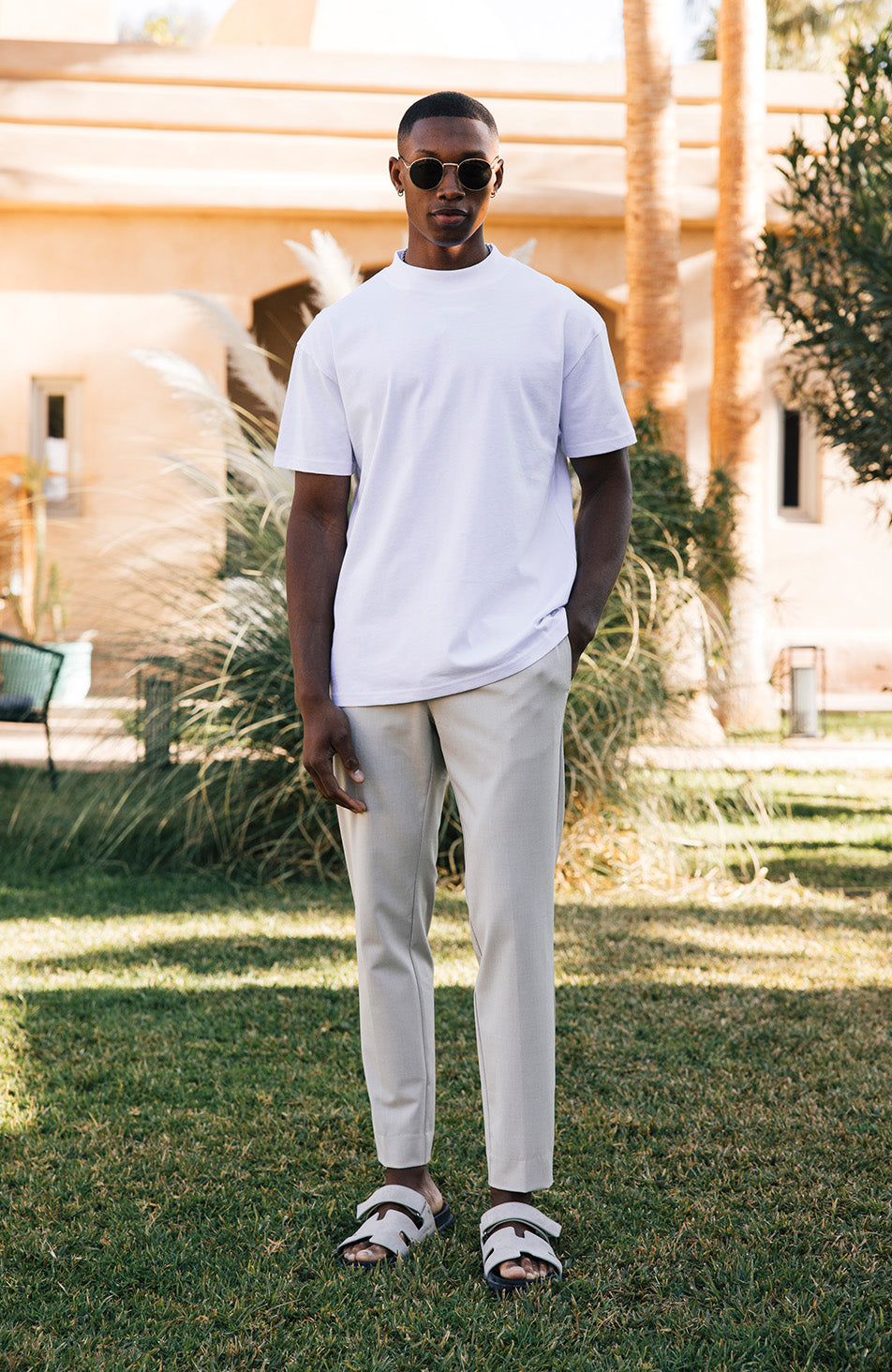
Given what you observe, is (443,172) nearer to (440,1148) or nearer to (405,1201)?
(405,1201)

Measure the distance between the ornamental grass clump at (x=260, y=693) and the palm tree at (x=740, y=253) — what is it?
630 cm

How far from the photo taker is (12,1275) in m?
2.47

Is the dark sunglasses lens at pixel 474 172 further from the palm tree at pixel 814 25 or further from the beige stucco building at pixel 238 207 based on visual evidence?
the palm tree at pixel 814 25

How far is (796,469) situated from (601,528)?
13232mm

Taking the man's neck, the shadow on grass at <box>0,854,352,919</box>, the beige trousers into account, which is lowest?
the shadow on grass at <box>0,854,352,919</box>

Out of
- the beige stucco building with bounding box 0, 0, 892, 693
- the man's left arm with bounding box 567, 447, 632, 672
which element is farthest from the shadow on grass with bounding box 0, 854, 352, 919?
the beige stucco building with bounding box 0, 0, 892, 693

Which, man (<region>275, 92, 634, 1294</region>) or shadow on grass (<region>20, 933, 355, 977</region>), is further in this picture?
shadow on grass (<region>20, 933, 355, 977</region>)

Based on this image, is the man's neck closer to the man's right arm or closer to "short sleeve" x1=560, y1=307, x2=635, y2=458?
"short sleeve" x1=560, y1=307, x2=635, y2=458

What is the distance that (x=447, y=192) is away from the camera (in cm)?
237

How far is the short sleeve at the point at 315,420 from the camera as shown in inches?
96.4

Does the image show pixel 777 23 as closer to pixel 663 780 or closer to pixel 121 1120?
pixel 663 780

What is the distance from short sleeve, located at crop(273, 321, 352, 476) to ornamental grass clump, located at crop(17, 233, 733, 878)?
10.3 feet

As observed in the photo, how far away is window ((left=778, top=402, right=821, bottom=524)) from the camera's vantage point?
14727mm

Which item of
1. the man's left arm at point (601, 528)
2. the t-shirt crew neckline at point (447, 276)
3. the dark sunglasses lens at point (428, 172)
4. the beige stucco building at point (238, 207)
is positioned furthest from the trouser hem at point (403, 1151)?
the beige stucco building at point (238, 207)
